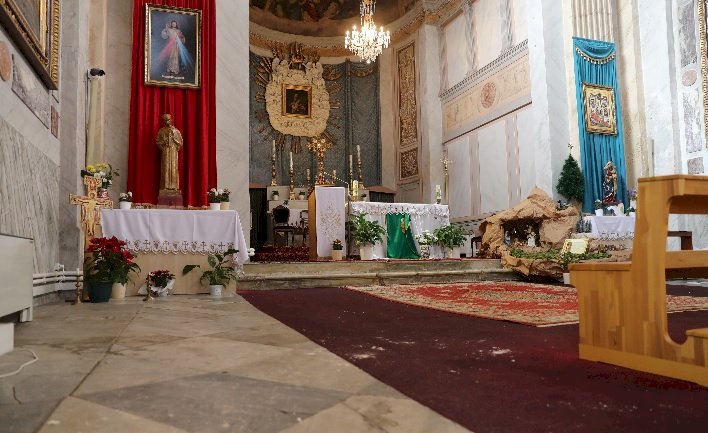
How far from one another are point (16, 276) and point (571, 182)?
940 centimetres

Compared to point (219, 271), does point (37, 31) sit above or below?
above

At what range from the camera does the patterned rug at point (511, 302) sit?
11.6 feet

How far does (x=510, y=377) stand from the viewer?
1.86 meters

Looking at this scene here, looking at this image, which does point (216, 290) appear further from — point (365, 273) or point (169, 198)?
point (169, 198)

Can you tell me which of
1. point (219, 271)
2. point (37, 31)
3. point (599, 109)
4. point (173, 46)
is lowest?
point (219, 271)

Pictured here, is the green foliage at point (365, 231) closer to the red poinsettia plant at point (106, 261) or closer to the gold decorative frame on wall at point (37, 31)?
the red poinsettia plant at point (106, 261)

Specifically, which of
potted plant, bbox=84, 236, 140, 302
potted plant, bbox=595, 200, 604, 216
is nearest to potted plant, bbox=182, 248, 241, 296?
potted plant, bbox=84, 236, 140, 302

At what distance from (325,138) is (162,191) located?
868cm

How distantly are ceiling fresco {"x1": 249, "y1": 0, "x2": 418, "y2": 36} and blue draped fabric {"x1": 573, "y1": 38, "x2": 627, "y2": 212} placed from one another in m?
6.54

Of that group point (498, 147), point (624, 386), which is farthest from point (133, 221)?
point (498, 147)

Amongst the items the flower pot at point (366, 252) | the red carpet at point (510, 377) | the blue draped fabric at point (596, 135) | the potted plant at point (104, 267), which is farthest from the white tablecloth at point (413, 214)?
the red carpet at point (510, 377)

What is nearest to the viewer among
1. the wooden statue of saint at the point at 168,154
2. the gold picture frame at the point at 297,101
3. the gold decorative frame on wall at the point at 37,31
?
the gold decorative frame on wall at the point at 37,31

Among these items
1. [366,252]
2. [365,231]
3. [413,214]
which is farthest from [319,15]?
[366,252]

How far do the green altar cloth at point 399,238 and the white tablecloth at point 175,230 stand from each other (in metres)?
4.09
